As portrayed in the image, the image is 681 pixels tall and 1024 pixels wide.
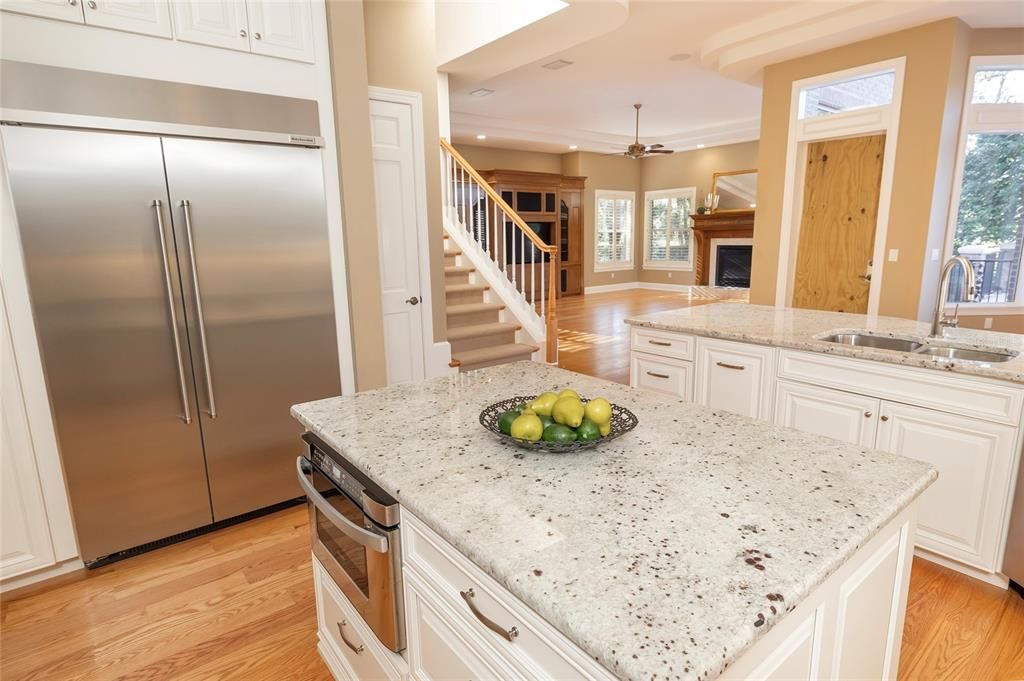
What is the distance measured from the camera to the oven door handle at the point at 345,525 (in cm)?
119

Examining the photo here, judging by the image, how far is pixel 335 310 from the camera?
285 cm

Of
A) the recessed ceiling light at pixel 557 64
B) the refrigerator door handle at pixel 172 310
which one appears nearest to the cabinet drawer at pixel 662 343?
the refrigerator door handle at pixel 172 310

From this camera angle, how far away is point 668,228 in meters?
Result: 11.7

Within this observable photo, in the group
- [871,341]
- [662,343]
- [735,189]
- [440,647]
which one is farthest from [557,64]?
[735,189]

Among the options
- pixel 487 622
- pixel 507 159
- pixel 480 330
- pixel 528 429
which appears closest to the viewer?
pixel 487 622

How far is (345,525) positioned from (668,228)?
11520 mm

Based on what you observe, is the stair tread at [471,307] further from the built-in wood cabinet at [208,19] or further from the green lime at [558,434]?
the green lime at [558,434]

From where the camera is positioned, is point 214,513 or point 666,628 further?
point 214,513

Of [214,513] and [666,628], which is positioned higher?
[666,628]

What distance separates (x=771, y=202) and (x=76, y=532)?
5.79m

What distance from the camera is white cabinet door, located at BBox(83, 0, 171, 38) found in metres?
2.07

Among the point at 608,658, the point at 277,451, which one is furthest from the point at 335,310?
the point at 608,658

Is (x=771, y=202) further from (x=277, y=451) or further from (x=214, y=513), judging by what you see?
(x=214, y=513)

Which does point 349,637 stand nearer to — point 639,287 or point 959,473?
point 959,473
